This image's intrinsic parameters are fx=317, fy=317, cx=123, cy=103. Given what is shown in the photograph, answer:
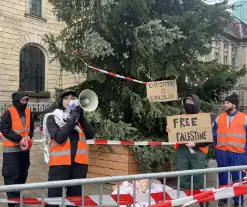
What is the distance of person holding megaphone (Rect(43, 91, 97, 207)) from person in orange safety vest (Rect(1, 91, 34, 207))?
1012 mm

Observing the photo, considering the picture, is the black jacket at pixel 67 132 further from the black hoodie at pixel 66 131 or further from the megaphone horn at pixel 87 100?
the megaphone horn at pixel 87 100

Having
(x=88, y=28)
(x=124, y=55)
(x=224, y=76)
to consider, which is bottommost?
(x=224, y=76)

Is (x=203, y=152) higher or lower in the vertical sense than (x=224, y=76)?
lower

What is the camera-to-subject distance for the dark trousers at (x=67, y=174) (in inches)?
137

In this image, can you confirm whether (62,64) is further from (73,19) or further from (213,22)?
(213,22)

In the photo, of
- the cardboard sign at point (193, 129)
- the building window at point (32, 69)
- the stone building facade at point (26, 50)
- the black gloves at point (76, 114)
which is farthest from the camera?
the building window at point (32, 69)

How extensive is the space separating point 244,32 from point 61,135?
2191 inches

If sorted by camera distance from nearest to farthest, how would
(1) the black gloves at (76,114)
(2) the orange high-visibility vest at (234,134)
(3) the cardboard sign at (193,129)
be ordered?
(1) the black gloves at (76,114) → (3) the cardboard sign at (193,129) → (2) the orange high-visibility vest at (234,134)

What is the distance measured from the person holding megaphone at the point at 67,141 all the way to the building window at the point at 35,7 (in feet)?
61.0

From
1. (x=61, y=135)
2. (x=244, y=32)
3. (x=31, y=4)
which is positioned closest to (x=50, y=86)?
(x=31, y=4)

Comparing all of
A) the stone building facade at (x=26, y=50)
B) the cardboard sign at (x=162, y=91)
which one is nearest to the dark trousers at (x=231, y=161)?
the cardboard sign at (x=162, y=91)

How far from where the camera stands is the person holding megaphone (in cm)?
359

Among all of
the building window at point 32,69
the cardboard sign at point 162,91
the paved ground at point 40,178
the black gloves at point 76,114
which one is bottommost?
the paved ground at point 40,178

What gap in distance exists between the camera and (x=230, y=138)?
4.84 meters
